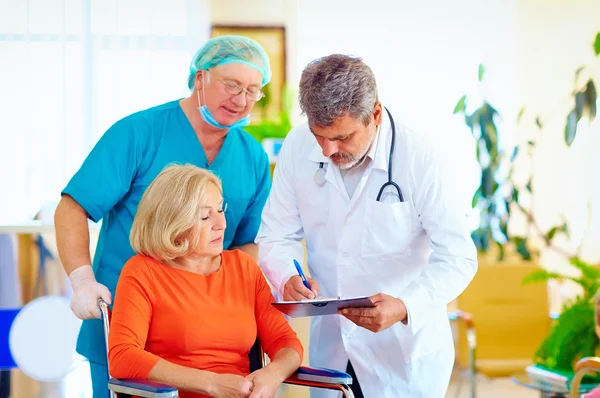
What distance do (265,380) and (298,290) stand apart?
24cm

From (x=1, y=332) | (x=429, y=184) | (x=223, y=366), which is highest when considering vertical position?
(x=429, y=184)

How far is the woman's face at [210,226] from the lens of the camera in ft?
6.04

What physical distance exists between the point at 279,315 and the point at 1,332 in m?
1.91

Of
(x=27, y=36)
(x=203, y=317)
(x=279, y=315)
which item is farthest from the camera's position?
(x=27, y=36)

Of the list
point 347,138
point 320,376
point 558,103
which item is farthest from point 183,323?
point 558,103

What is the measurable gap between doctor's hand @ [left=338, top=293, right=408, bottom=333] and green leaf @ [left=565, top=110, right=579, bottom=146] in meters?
3.05

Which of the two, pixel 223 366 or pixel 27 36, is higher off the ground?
pixel 27 36

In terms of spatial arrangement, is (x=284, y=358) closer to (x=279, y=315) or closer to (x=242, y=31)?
(x=279, y=315)

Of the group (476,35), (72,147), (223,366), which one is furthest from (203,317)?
(476,35)

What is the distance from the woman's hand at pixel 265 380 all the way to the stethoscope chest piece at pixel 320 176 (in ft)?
1.63

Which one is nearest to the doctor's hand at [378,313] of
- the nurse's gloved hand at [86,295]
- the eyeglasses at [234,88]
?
the nurse's gloved hand at [86,295]

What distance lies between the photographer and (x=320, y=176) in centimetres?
193

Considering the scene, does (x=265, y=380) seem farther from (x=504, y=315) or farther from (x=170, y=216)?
(x=504, y=315)

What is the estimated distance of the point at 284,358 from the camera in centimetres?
181
